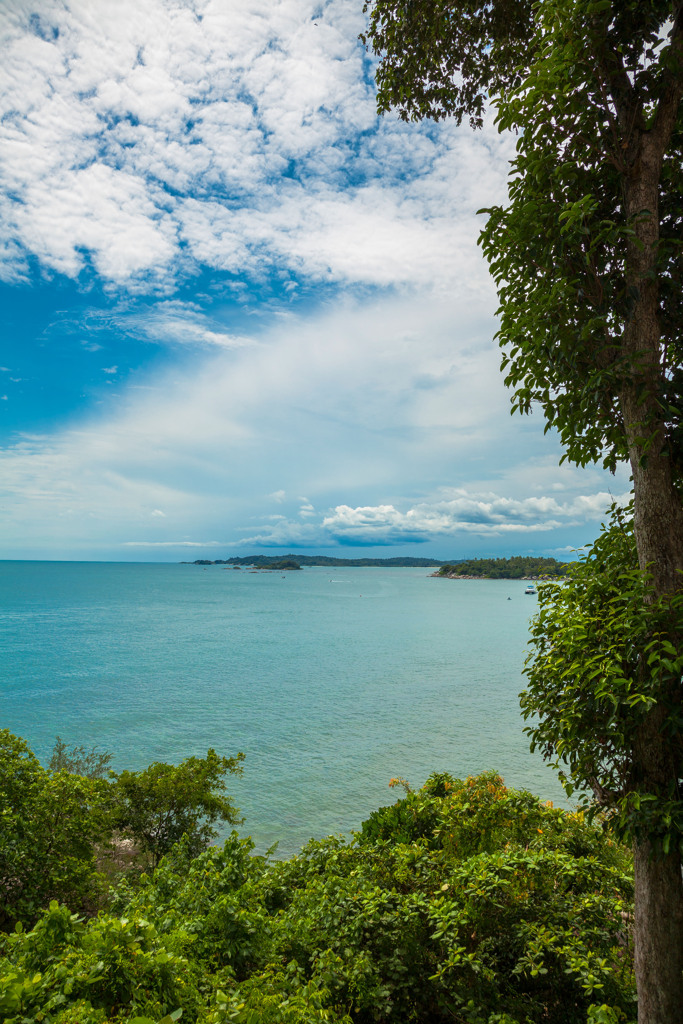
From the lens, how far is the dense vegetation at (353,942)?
2.68 m

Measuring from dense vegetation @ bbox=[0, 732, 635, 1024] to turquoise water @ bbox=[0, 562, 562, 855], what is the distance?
10.5 meters

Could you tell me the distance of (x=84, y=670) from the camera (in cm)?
4275

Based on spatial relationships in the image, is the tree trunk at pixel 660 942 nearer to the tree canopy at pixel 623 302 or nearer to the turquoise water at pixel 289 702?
the tree canopy at pixel 623 302

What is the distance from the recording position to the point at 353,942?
489cm

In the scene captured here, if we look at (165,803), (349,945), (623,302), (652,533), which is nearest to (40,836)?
(165,803)

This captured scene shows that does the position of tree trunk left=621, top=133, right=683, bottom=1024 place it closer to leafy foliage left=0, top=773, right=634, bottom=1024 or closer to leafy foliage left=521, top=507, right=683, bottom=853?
leafy foliage left=521, top=507, right=683, bottom=853

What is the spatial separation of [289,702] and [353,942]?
2962 cm

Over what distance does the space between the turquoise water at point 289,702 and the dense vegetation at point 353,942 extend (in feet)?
34.4

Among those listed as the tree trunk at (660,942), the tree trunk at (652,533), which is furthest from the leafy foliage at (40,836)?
the tree trunk at (652,533)

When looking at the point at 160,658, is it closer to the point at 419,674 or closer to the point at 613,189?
the point at 419,674

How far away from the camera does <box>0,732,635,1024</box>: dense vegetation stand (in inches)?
105

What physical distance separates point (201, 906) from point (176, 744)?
77.2 ft

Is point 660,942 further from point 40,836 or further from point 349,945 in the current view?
point 40,836

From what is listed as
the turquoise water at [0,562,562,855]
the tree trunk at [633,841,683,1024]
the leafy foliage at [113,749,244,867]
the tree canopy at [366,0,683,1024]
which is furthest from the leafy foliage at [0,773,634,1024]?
the turquoise water at [0,562,562,855]
